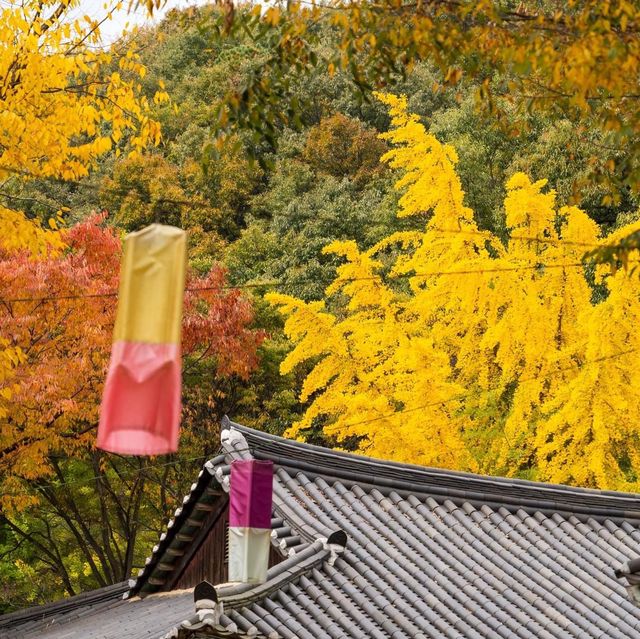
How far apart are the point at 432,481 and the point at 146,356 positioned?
25.6 ft

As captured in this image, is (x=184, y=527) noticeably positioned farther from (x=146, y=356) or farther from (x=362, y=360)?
(x=146, y=356)

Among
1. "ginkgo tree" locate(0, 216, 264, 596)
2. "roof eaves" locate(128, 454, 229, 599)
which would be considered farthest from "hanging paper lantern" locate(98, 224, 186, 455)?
"ginkgo tree" locate(0, 216, 264, 596)

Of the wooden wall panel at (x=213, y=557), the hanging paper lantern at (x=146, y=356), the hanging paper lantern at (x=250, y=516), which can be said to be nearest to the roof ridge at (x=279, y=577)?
the hanging paper lantern at (x=250, y=516)

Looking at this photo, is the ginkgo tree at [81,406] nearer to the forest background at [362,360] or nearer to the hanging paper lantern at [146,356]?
Answer: the forest background at [362,360]

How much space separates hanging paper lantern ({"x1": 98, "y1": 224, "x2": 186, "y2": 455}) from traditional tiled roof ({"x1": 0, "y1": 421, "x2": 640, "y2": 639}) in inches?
172

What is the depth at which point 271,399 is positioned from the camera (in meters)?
22.4

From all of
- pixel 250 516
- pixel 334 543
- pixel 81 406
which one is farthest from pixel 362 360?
pixel 250 516

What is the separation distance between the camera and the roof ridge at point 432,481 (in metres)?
11.7

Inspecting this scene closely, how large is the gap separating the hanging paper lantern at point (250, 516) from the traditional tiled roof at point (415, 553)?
0.71 feet

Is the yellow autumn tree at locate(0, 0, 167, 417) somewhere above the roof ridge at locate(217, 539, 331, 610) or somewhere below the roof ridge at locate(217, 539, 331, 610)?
above

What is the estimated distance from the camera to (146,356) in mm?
4742

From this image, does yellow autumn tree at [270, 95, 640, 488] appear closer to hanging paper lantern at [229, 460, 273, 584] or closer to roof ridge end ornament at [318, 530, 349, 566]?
roof ridge end ornament at [318, 530, 349, 566]

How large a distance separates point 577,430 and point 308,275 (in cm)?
1228

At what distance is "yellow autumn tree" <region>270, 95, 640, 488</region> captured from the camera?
14.6m
